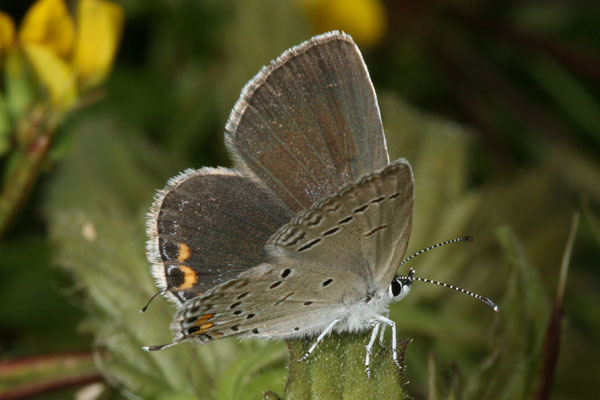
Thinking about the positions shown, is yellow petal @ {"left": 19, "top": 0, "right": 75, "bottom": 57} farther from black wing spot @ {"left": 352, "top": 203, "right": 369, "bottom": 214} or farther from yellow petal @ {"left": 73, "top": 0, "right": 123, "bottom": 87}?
black wing spot @ {"left": 352, "top": 203, "right": 369, "bottom": 214}

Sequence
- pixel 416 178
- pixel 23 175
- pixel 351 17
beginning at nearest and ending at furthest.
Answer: pixel 23 175 → pixel 416 178 → pixel 351 17

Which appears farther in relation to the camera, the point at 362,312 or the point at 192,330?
the point at 362,312

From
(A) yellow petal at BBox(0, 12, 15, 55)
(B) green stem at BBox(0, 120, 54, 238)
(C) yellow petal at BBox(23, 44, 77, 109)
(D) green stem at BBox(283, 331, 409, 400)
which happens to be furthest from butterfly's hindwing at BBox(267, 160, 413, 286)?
(A) yellow petal at BBox(0, 12, 15, 55)

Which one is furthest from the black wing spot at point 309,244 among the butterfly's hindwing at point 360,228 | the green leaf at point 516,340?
the green leaf at point 516,340

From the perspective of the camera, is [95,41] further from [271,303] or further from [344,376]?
[344,376]

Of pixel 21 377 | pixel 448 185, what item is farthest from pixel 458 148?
pixel 21 377

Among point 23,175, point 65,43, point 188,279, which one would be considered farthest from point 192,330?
point 65,43
